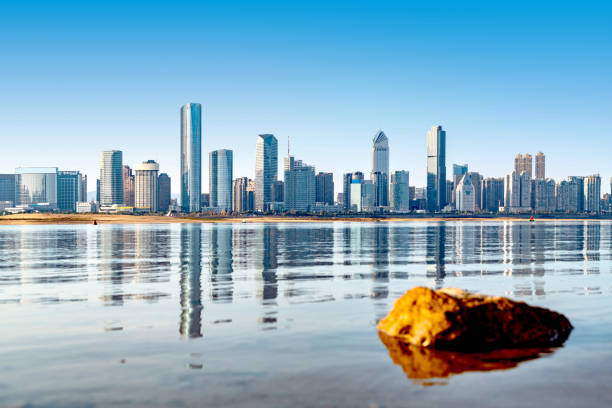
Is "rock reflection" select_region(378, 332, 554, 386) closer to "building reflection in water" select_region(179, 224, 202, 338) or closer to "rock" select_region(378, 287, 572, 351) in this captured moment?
"rock" select_region(378, 287, 572, 351)

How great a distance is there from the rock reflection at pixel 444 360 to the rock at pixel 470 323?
486mm

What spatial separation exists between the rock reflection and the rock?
49 cm

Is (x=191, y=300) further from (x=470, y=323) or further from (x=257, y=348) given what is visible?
(x=470, y=323)

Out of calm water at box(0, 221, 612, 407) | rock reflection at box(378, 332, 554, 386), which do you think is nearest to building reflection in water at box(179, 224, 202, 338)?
calm water at box(0, 221, 612, 407)

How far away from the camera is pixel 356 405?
34.6 ft

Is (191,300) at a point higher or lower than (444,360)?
lower

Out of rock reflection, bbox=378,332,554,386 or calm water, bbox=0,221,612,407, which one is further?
rock reflection, bbox=378,332,554,386

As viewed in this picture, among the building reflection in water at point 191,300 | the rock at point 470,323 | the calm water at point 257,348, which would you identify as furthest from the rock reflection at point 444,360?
the building reflection in water at point 191,300

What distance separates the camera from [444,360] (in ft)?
45.5

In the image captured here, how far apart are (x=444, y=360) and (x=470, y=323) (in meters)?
2.00

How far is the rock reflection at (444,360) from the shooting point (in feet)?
41.6

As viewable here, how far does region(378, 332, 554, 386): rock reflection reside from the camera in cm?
1268

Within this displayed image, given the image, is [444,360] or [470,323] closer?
[444,360]

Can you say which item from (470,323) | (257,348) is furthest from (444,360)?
(257,348)
